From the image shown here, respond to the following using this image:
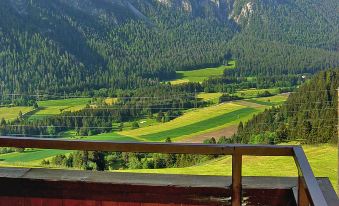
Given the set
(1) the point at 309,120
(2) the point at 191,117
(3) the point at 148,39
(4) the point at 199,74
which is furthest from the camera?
(3) the point at 148,39

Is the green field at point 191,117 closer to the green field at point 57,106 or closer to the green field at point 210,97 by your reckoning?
the green field at point 210,97

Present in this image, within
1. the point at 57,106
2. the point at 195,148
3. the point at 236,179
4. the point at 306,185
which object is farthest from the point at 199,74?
the point at 306,185

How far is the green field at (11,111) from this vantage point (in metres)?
37.5

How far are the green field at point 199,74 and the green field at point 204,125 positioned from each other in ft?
51.4

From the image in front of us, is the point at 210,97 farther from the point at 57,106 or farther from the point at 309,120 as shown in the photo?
the point at 309,120

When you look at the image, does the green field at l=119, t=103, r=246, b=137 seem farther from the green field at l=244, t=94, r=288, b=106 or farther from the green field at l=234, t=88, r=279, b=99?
the green field at l=234, t=88, r=279, b=99

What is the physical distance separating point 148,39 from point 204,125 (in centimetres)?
4083

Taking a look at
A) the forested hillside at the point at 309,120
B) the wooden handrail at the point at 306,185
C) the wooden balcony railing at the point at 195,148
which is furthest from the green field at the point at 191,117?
the wooden handrail at the point at 306,185

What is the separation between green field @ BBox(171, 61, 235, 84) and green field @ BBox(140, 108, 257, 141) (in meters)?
15.7

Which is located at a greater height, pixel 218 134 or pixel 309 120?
pixel 309 120

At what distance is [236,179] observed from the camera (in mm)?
1998

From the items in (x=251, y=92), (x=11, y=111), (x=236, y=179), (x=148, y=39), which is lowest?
(x=11, y=111)

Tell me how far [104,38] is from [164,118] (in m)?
35.0

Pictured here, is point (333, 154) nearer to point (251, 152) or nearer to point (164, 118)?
point (251, 152)
